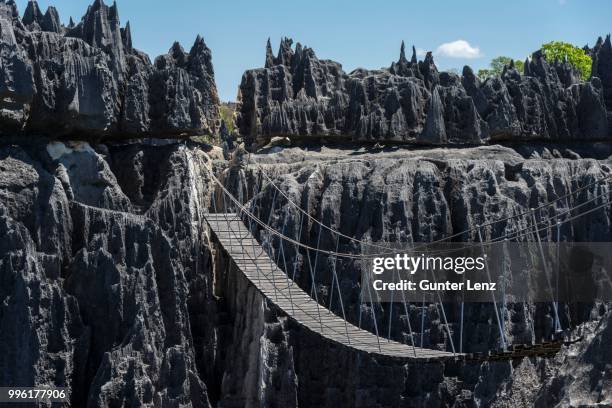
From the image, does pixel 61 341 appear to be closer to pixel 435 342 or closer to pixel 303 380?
pixel 303 380

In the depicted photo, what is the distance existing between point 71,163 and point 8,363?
19.2ft

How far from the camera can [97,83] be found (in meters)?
29.9

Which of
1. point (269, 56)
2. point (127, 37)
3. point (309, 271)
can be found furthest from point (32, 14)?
point (309, 271)

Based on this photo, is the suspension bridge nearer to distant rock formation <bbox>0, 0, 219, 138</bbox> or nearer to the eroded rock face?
the eroded rock face

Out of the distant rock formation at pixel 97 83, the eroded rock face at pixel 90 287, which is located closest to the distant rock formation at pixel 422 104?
the distant rock formation at pixel 97 83

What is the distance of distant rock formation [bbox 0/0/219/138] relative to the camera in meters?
27.9

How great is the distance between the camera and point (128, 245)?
2827 cm

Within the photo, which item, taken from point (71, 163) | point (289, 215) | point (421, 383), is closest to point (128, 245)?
point (71, 163)

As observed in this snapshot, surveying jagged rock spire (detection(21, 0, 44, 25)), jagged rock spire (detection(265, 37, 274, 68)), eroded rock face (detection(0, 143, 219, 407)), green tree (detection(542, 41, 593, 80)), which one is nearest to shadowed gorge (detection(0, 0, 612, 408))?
eroded rock face (detection(0, 143, 219, 407))

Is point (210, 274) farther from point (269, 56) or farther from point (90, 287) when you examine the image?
point (269, 56)

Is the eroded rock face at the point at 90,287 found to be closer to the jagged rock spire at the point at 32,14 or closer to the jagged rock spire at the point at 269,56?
the jagged rock spire at the point at 32,14

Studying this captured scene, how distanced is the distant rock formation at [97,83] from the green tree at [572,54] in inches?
1050

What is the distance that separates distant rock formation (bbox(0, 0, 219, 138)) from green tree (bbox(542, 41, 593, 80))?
2667 cm

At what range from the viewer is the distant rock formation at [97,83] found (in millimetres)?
27891
